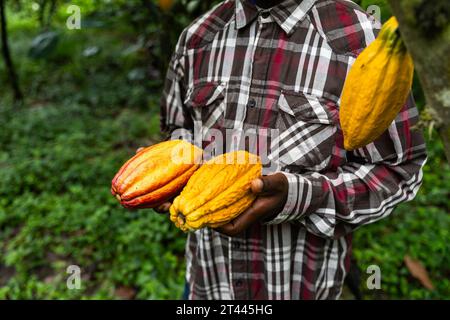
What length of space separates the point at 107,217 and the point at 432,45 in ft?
8.83

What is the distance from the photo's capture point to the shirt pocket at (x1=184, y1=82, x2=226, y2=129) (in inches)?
49.7

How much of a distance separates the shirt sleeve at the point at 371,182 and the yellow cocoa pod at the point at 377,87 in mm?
521

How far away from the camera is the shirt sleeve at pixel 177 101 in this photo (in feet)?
4.60

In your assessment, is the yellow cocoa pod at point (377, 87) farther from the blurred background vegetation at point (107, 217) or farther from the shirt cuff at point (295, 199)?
Result: the blurred background vegetation at point (107, 217)

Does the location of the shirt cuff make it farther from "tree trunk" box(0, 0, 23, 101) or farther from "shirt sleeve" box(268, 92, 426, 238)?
"tree trunk" box(0, 0, 23, 101)

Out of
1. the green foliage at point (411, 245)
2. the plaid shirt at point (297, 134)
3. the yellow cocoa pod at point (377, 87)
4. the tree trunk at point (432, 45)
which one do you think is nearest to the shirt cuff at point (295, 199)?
the plaid shirt at point (297, 134)

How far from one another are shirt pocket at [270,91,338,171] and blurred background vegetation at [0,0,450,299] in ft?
0.99

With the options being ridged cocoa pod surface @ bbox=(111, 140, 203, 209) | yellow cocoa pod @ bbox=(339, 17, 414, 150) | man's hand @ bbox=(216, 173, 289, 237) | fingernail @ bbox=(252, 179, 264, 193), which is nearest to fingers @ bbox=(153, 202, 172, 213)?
ridged cocoa pod surface @ bbox=(111, 140, 203, 209)

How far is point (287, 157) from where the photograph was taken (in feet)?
3.81

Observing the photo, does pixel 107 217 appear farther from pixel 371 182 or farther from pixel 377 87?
pixel 377 87

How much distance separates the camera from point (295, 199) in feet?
3.45

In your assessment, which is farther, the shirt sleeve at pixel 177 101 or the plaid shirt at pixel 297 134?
the shirt sleeve at pixel 177 101

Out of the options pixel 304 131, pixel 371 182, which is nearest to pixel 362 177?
pixel 371 182

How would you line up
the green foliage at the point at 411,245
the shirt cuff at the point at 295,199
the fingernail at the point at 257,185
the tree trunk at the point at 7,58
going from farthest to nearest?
the tree trunk at the point at 7,58 → the green foliage at the point at 411,245 → the shirt cuff at the point at 295,199 → the fingernail at the point at 257,185
